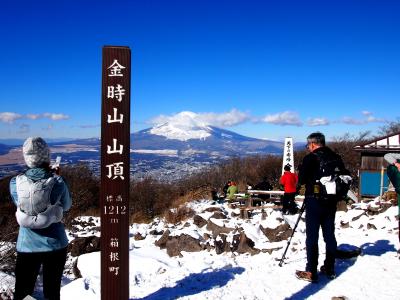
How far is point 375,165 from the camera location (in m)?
17.2

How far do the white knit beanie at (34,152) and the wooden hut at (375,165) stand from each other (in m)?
16.2

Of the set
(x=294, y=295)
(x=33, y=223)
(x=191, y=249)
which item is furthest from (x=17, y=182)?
(x=191, y=249)

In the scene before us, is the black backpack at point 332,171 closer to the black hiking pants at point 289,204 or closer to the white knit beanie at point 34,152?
the white knit beanie at point 34,152

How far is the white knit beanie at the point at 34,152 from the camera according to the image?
345 centimetres

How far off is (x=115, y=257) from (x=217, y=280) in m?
1.65

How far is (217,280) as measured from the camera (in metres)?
5.34

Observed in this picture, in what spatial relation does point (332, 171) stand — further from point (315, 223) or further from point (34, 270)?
point (34, 270)

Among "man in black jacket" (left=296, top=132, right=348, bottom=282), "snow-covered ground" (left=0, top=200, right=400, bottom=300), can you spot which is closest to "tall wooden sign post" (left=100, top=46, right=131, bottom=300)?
"snow-covered ground" (left=0, top=200, right=400, bottom=300)

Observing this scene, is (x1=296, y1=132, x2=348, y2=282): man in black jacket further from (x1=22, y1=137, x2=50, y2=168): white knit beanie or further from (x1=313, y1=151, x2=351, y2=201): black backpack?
(x1=22, y1=137, x2=50, y2=168): white knit beanie

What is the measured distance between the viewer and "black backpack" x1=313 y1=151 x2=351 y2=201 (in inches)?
193

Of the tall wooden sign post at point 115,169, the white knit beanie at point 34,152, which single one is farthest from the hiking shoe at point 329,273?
the white knit beanie at point 34,152

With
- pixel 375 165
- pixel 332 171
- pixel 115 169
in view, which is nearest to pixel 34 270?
pixel 115 169

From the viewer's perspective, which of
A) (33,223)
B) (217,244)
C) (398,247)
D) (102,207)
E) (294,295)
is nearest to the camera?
(33,223)

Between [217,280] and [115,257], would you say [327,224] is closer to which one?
[217,280]
